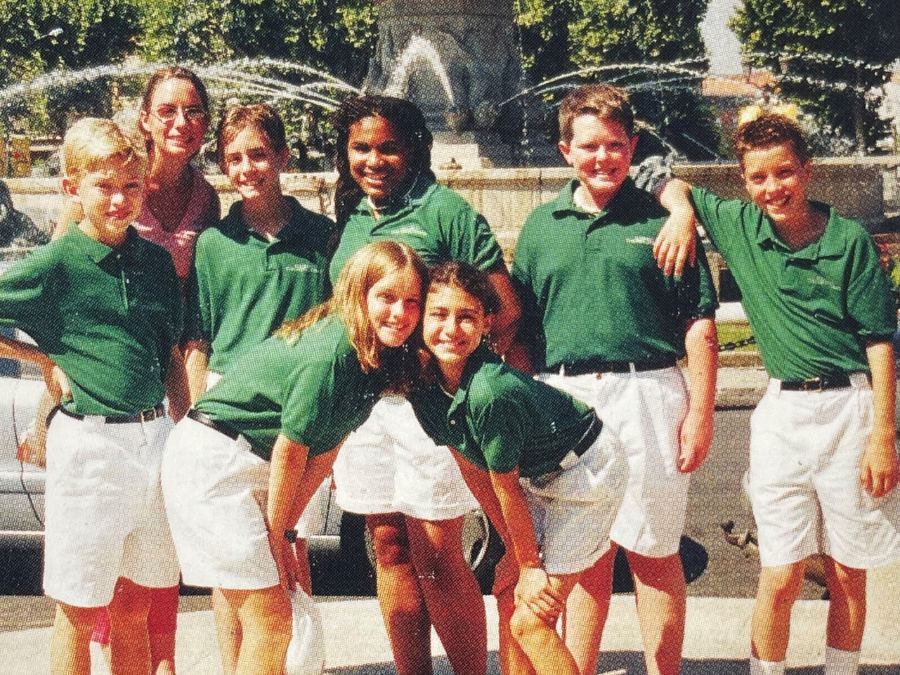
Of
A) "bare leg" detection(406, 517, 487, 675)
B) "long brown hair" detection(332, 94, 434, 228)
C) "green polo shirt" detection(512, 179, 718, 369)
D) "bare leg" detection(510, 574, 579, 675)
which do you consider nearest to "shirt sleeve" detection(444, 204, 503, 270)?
"green polo shirt" detection(512, 179, 718, 369)

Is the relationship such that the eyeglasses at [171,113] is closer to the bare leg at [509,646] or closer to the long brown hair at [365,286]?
the long brown hair at [365,286]

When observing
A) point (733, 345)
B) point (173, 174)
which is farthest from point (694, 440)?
point (733, 345)

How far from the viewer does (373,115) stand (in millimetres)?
4328

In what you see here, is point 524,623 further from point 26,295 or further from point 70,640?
point 26,295

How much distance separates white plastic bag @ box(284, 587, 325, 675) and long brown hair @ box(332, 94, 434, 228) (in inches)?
49.5

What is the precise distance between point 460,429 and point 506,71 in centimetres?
1770

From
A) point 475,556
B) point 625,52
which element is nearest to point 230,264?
point 475,556

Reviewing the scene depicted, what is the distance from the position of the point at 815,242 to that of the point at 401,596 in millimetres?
1712

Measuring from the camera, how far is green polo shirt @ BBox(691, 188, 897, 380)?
13.6 feet

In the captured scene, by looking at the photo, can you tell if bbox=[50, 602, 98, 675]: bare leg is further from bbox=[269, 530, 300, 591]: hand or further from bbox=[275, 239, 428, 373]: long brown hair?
bbox=[275, 239, 428, 373]: long brown hair

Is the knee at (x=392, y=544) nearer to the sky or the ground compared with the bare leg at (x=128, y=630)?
nearer to the sky

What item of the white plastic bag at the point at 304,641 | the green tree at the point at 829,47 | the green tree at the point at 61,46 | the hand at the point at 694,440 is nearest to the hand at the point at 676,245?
the hand at the point at 694,440

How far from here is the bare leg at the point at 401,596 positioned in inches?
177

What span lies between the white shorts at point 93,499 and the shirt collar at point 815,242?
1932mm
